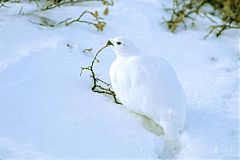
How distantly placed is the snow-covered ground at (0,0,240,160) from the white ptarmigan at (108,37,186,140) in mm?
97

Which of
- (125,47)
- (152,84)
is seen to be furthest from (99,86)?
(152,84)

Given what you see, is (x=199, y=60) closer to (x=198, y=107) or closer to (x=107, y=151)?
(x=198, y=107)

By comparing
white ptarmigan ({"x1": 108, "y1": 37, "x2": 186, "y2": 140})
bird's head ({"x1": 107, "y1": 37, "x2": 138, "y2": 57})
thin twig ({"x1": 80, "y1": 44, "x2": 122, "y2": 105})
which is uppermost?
bird's head ({"x1": 107, "y1": 37, "x2": 138, "y2": 57})

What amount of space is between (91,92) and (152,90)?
0.47m

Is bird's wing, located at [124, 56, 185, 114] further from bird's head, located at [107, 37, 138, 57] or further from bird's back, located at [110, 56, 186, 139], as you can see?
bird's head, located at [107, 37, 138, 57]

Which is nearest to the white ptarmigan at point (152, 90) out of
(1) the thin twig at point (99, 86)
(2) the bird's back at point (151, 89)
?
(2) the bird's back at point (151, 89)

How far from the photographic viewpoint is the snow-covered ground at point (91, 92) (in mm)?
2326

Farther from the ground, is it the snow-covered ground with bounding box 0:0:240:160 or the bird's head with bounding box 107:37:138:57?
the bird's head with bounding box 107:37:138:57

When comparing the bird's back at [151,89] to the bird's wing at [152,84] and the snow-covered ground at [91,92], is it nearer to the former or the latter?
the bird's wing at [152,84]

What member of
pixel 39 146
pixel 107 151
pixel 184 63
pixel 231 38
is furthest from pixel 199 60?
pixel 39 146

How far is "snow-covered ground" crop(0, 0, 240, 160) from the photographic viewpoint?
7.63 feet

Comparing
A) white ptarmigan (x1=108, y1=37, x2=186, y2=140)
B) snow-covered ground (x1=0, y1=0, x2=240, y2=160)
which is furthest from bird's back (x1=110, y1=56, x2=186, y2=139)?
snow-covered ground (x1=0, y1=0, x2=240, y2=160)

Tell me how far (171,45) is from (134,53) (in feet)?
2.57

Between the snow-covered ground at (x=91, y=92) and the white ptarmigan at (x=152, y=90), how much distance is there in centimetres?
10
